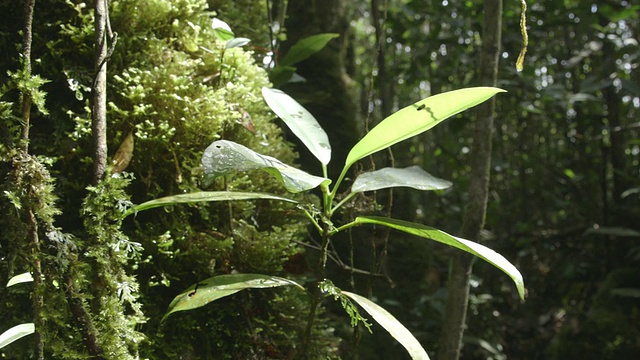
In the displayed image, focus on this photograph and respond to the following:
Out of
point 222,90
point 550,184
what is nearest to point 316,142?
point 222,90

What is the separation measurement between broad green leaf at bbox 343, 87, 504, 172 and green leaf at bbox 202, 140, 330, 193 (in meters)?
0.16

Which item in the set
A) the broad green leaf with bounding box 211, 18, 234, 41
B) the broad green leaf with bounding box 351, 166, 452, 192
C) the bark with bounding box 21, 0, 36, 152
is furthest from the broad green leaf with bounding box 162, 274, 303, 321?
the broad green leaf with bounding box 211, 18, 234, 41

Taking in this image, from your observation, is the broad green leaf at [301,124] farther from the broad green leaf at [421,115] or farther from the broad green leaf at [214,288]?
the broad green leaf at [214,288]

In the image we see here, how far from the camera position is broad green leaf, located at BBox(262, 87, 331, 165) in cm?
128

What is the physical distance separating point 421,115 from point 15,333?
95cm

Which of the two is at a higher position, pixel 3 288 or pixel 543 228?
pixel 3 288

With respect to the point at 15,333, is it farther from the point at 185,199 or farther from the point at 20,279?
the point at 185,199

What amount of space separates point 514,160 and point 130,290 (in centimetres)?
A: 430

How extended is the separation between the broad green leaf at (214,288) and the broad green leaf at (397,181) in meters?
0.30

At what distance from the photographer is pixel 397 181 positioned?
1.28 m

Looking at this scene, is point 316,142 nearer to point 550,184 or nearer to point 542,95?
point 542,95

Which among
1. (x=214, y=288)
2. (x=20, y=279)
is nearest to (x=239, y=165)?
(x=214, y=288)

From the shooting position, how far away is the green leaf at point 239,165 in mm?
977

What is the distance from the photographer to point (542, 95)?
131 inches
